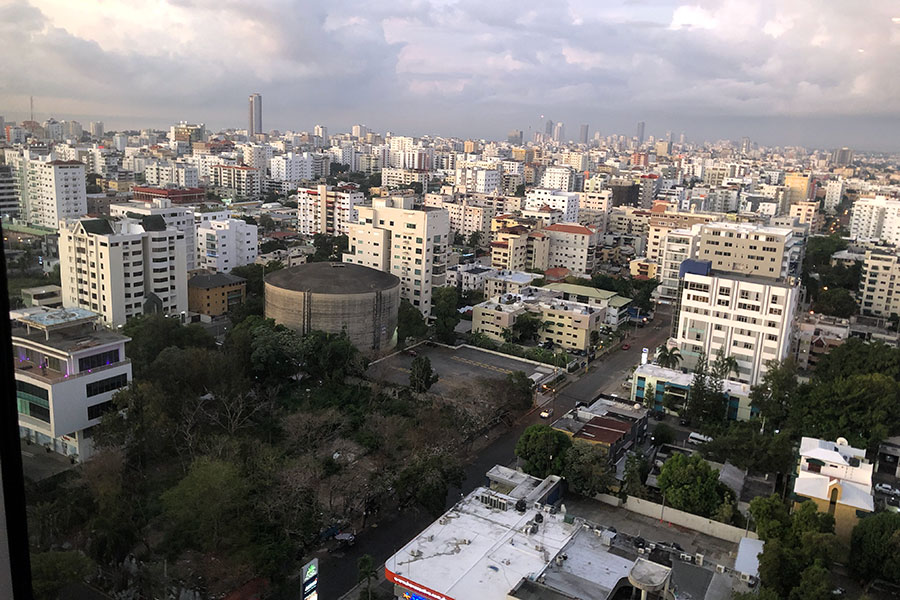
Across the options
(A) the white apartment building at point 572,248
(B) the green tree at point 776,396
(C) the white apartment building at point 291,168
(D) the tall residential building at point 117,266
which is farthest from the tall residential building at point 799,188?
(D) the tall residential building at point 117,266

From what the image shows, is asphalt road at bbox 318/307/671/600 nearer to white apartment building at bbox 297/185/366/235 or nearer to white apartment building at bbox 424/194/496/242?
white apartment building at bbox 424/194/496/242

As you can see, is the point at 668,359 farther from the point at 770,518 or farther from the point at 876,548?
the point at 876,548

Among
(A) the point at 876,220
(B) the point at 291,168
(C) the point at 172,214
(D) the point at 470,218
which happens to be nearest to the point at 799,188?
(A) the point at 876,220

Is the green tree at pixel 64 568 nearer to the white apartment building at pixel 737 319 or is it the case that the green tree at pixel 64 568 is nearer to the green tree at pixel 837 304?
the white apartment building at pixel 737 319

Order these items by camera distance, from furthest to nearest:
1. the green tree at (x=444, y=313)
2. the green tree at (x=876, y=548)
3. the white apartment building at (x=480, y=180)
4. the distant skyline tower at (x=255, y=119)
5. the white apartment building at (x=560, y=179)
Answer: the distant skyline tower at (x=255, y=119)
the white apartment building at (x=560, y=179)
the white apartment building at (x=480, y=180)
the green tree at (x=444, y=313)
the green tree at (x=876, y=548)

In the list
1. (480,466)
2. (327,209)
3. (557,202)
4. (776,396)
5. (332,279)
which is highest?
(557,202)

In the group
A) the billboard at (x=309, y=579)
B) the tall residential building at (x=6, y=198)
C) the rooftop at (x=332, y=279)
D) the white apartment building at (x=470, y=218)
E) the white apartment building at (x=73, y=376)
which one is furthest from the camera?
the white apartment building at (x=470, y=218)
